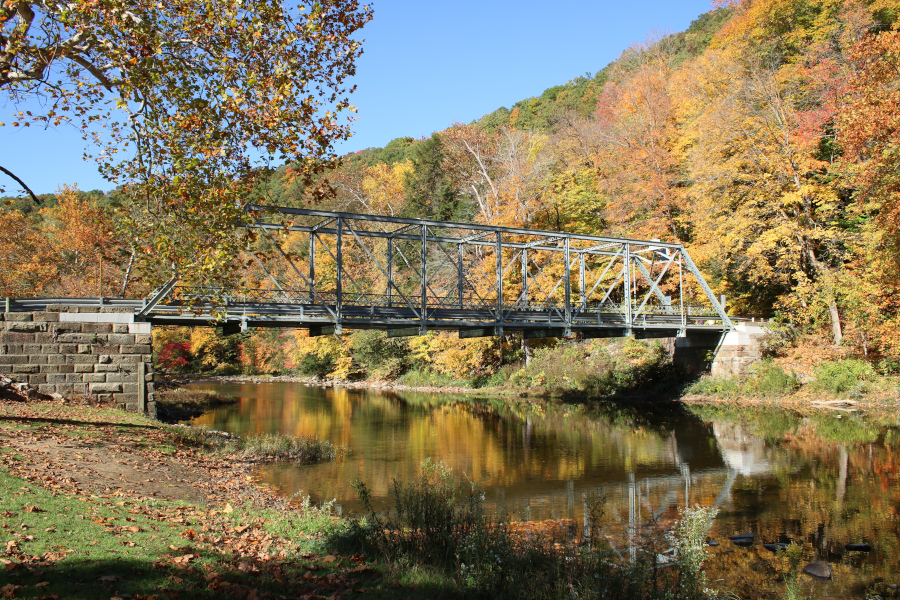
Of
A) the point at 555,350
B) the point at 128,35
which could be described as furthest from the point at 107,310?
the point at 555,350

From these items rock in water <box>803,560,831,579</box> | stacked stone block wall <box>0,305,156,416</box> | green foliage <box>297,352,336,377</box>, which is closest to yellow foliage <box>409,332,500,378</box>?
green foliage <box>297,352,336,377</box>

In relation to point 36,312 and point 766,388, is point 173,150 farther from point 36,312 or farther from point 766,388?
point 766,388

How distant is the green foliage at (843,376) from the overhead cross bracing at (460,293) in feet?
16.7

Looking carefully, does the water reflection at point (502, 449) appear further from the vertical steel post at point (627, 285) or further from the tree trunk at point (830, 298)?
the tree trunk at point (830, 298)

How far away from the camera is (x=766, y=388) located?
29.5m

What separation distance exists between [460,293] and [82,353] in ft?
44.6

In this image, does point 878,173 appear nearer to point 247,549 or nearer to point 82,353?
point 247,549

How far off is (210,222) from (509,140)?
34.0m

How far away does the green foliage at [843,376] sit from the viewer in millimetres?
26172

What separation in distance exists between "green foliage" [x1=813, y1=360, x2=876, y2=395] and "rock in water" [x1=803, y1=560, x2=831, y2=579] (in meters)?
20.5

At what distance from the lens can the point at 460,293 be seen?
1010 inches

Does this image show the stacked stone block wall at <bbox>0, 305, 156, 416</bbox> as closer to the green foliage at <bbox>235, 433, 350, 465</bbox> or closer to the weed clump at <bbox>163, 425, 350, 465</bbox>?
the weed clump at <bbox>163, 425, 350, 465</bbox>

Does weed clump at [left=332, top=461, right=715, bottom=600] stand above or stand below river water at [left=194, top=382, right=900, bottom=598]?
above

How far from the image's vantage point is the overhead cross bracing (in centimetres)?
1862
